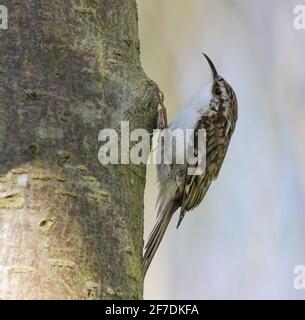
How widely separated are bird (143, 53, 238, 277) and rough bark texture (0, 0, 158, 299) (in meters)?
1.14

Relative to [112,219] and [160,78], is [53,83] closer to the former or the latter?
[112,219]

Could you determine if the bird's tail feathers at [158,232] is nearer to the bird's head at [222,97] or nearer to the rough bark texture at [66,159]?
the bird's head at [222,97]

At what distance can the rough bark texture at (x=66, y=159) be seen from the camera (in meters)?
1.41

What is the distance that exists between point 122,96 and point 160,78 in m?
2.22

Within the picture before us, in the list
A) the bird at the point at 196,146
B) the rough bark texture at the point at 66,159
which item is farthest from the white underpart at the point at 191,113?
the rough bark texture at the point at 66,159

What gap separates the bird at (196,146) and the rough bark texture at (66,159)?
114 cm

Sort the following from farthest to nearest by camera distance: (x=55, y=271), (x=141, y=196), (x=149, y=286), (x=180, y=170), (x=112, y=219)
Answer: (x=149, y=286), (x=180, y=170), (x=141, y=196), (x=112, y=219), (x=55, y=271)

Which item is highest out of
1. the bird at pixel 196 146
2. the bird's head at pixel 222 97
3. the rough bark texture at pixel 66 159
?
the bird's head at pixel 222 97

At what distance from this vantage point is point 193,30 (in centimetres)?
397

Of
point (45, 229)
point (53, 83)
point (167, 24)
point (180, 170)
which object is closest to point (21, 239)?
point (45, 229)

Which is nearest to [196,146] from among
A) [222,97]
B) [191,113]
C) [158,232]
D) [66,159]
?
[191,113]

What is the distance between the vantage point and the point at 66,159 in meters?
1.52

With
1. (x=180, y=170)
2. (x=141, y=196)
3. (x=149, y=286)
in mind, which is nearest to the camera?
(x=141, y=196)

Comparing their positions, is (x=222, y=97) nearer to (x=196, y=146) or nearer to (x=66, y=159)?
(x=196, y=146)
